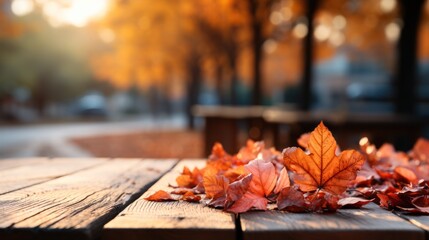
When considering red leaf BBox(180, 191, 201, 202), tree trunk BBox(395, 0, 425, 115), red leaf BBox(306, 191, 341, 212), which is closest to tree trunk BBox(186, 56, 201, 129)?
tree trunk BBox(395, 0, 425, 115)

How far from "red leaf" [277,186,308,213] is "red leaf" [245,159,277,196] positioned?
6 cm

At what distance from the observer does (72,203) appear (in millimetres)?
1424

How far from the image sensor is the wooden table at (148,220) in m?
1.11

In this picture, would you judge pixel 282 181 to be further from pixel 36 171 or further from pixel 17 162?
pixel 17 162

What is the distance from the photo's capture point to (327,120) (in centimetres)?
780

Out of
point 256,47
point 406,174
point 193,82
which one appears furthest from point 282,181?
point 193,82

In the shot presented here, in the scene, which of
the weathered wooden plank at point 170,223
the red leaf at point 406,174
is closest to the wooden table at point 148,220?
the weathered wooden plank at point 170,223

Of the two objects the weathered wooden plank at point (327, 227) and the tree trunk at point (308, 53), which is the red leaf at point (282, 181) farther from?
the tree trunk at point (308, 53)

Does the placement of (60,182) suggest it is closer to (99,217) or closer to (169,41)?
(99,217)

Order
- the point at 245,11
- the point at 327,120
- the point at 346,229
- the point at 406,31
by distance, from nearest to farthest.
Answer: the point at 346,229 → the point at 327,120 → the point at 406,31 → the point at 245,11

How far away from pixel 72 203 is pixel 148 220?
13.2 inches

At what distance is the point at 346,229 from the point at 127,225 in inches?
18.0

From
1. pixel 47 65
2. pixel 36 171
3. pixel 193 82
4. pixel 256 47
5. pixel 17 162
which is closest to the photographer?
pixel 36 171

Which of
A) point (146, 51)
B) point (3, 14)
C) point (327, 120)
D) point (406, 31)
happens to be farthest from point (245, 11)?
point (146, 51)
